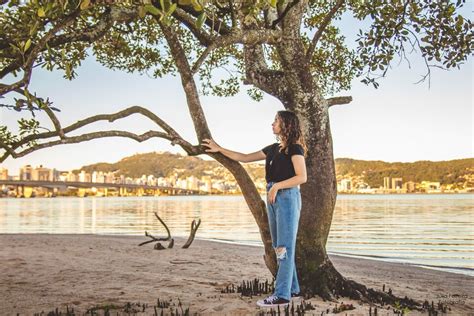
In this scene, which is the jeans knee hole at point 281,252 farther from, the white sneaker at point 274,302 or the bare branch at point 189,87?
the bare branch at point 189,87

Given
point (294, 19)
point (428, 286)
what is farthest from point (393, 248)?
point (294, 19)

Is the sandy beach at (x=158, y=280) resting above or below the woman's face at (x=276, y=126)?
below

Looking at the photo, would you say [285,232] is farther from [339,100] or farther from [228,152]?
[339,100]

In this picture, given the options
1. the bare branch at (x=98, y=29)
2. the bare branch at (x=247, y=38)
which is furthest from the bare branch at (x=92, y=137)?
the bare branch at (x=98, y=29)

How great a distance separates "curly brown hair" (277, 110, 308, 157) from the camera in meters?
6.52

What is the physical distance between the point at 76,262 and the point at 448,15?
975 cm

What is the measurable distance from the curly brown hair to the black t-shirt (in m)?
0.09

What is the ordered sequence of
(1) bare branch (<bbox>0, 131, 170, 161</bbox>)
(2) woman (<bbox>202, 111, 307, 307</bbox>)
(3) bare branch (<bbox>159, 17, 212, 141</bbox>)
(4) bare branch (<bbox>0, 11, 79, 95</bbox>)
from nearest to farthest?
(4) bare branch (<bbox>0, 11, 79, 95</bbox>) → (2) woman (<bbox>202, 111, 307, 307</bbox>) → (1) bare branch (<bbox>0, 131, 170, 161</bbox>) → (3) bare branch (<bbox>159, 17, 212, 141</bbox>)

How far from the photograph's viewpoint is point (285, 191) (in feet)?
21.0

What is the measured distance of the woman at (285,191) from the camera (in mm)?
6375

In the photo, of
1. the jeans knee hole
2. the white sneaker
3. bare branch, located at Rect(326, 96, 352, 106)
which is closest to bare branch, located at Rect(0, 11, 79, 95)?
the jeans knee hole

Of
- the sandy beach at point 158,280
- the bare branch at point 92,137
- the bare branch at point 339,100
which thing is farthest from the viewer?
the bare branch at point 339,100

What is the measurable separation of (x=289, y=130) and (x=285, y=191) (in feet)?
2.54

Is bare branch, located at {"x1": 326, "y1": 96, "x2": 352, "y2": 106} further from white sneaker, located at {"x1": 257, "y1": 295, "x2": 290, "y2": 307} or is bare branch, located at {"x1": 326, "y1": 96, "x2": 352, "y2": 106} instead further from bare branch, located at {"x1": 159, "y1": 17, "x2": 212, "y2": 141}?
white sneaker, located at {"x1": 257, "y1": 295, "x2": 290, "y2": 307}
